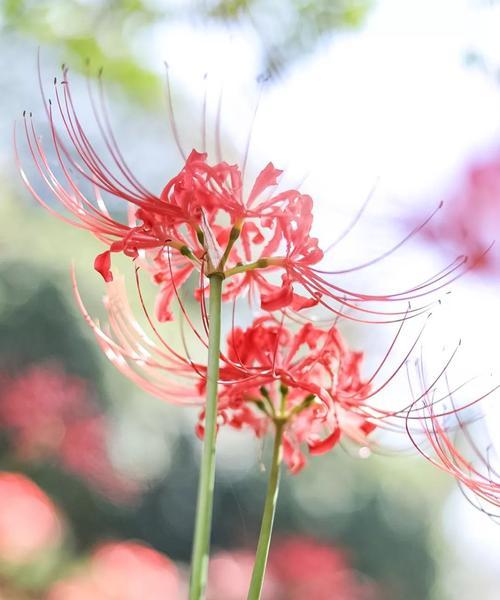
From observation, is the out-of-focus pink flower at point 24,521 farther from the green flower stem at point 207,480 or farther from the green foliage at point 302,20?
the green flower stem at point 207,480

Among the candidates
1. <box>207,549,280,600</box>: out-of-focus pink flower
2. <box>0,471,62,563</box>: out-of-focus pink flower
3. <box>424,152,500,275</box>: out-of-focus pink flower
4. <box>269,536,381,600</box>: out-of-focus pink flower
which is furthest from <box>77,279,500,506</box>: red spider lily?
<box>269,536,381,600</box>: out-of-focus pink flower

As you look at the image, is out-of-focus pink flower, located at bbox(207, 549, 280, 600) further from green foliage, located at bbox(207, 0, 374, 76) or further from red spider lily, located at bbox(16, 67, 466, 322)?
red spider lily, located at bbox(16, 67, 466, 322)

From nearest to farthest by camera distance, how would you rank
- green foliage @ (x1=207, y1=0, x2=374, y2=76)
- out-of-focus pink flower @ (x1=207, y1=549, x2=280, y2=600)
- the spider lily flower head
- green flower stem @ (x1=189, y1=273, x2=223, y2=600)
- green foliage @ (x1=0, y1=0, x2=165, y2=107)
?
green flower stem @ (x1=189, y1=273, x2=223, y2=600) → the spider lily flower head → green foliage @ (x1=207, y1=0, x2=374, y2=76) → green foliage @ (x1=0, y1=0, x2=165, y2=107) → out-of-focus pink flower @ (x1=207, y1=549, x2=280, y2=600)

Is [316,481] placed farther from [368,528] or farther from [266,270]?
[266,270]

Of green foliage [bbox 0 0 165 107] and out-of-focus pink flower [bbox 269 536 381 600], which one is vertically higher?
green foliage [bbox 0 0 165 107]

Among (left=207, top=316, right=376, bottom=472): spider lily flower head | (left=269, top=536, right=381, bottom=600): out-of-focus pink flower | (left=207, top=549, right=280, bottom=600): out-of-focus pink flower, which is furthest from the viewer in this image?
(left=269, top=536, right=381, bottom=600): out-of-focus pink flower

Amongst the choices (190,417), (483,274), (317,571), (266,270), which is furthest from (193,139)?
(266,270)

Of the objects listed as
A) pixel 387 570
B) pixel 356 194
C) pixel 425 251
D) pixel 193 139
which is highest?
pixel 193 139

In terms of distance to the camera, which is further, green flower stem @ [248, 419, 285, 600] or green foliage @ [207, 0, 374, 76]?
green foliage @ [207, 0, 374, 76]
